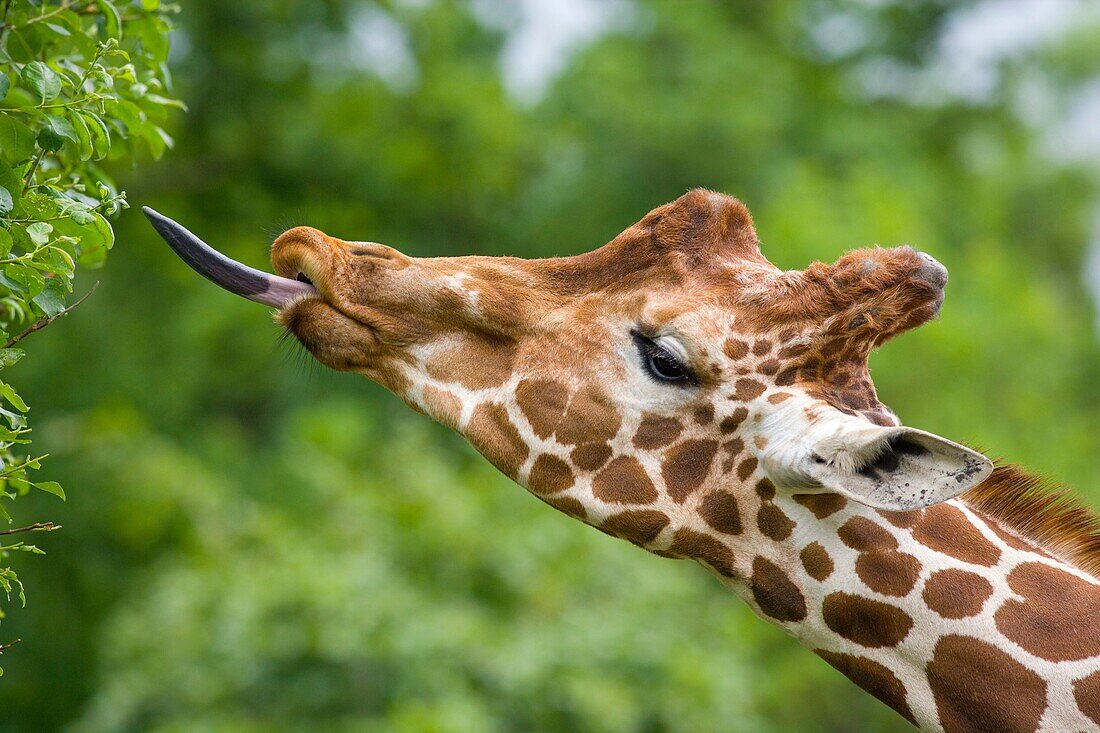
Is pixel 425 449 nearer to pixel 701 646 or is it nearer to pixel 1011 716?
Answer: pixel 701 646

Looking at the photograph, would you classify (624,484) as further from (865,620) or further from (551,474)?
(865,620)

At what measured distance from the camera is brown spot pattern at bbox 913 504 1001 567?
2.90 metres

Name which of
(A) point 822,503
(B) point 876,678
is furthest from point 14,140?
(B) point 876,678

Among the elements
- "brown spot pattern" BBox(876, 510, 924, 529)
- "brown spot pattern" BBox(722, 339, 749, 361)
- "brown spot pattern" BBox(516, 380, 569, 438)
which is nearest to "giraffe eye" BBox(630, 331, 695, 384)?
"brown spot pattern" BBox(722, 339, 749, 361)

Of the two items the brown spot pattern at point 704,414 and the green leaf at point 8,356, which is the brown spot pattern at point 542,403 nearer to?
the brown spot pattern at point 704,414

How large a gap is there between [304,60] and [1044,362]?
8607mm

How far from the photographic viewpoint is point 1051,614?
2801 millimetres

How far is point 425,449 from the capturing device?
1133 cm

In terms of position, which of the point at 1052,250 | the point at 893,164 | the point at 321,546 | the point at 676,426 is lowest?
the point at 321,546

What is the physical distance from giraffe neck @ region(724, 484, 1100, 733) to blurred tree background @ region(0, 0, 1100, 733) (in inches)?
57.2

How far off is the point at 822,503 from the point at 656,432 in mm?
437

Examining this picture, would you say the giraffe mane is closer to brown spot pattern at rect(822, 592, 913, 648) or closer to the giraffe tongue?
brown spot pattern at rect(822, 592, 913, 648)


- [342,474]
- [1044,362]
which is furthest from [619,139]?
[342,474]

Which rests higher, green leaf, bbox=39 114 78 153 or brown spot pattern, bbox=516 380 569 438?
brown spot pattern, bbox=516 380 569 438
